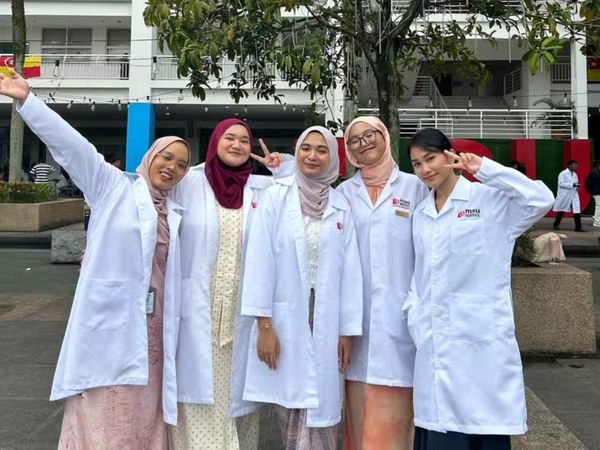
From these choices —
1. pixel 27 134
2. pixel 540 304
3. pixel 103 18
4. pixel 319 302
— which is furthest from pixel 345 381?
pixel 27 134

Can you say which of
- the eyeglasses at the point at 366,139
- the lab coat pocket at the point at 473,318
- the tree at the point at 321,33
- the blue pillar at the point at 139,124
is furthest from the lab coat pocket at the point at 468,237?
the blue pillar at the point at 139,124

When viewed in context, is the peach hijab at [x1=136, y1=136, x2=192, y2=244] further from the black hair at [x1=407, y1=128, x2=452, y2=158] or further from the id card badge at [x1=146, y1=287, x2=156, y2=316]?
the black hair at [x1=407, y1=128, x2=452, y2=158]

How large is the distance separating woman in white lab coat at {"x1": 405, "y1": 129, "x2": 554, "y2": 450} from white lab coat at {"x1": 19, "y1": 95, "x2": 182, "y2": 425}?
1200 mm

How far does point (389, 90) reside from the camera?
5.03 meters

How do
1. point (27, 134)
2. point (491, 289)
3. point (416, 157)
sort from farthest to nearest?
point (27, 134) < point (416, 157) < point (491, 289)

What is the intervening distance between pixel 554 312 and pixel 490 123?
16428mm

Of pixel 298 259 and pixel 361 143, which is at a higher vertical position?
pixel 361 143

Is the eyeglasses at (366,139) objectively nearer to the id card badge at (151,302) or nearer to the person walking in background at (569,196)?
the id card badge at (151,302)

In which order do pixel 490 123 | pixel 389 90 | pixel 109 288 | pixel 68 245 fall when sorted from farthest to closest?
pixel 490 123 → pixel 68 245 → pixel 389 90 → pixel 109 288

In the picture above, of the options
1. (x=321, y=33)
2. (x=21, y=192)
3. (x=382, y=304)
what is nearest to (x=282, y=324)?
(x=382, y=304)

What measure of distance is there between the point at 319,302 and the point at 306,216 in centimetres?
43

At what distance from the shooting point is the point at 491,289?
7.88 ft

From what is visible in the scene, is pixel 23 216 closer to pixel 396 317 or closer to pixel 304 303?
pixel 304 303

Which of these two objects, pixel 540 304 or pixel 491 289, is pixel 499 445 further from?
pixel 540 304
